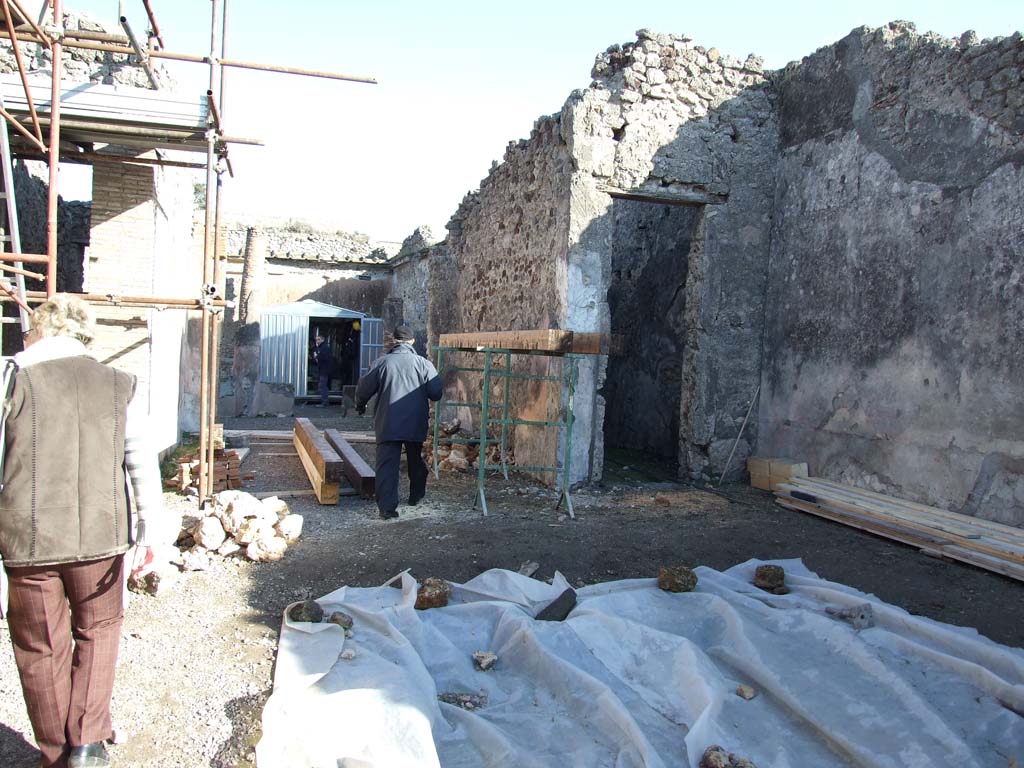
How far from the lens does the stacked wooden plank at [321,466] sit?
6.78 metres

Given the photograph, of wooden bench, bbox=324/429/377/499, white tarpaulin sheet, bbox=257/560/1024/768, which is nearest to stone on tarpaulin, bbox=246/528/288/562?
white tarpaulin sheet, bbox=257/560/1024/768

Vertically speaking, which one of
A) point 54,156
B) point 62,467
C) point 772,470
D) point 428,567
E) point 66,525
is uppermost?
point 54,156

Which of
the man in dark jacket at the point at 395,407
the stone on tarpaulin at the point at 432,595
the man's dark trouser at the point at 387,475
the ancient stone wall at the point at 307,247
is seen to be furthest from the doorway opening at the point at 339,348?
the stone on tarpaulin at the point at 432,595

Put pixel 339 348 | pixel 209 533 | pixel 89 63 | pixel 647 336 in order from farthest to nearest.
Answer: pixel 339 348 < pixel 647 336 < pixel 89 63 < pixel 209 533

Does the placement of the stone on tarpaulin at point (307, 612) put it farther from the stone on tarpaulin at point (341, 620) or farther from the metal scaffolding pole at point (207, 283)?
the metal scaffolding pole at point (207, 283)

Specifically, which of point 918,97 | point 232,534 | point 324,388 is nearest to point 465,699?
point 232,534

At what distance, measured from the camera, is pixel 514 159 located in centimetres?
912

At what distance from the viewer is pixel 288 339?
1678 cm

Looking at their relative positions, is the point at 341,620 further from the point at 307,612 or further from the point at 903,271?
the point at 903,271

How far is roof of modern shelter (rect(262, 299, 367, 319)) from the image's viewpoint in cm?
1678

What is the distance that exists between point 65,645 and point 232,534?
2405 millimetres

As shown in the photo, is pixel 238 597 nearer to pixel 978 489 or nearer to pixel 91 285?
pixel 91 285

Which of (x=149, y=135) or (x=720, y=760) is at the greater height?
(x=149, y=135)

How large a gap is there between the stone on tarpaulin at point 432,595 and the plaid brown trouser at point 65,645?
1.65m
